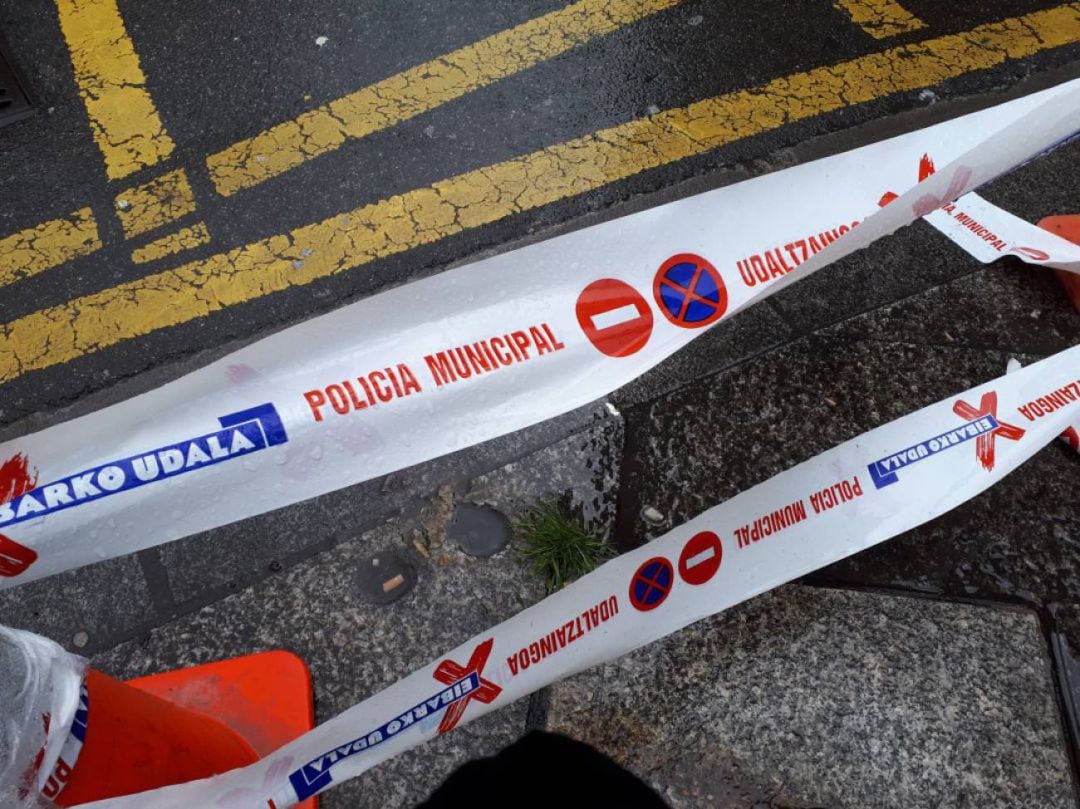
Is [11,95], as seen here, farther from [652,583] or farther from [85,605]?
[652,583]

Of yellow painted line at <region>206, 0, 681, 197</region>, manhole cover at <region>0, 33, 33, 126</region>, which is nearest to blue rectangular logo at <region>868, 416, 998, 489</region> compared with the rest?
yellow painted line at <region>206, 0, 681, 197</region>

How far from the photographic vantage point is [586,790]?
80.7 inches

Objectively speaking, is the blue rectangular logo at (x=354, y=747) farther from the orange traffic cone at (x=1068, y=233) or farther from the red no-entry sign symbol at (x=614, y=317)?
the orange traffic cone at (x=1068, y=233)

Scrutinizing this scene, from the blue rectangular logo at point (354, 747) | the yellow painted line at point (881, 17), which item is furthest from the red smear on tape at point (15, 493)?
the yellow painted line at point (881, 17)

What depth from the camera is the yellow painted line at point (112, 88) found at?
3.52 m

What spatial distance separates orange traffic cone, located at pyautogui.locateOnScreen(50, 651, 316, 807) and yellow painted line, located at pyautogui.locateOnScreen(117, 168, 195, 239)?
1.70 m

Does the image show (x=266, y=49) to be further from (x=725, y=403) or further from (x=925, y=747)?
(x=925, y=747)

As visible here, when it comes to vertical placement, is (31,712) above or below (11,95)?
below

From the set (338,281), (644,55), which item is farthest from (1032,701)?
(644,55)

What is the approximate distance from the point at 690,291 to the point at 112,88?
108 inches

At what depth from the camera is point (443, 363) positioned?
6.22ft

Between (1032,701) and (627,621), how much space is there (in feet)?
3.30

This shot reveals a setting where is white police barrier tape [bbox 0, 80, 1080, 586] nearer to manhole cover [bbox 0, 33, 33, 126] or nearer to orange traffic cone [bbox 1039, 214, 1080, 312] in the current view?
orange traffic cone [bbox 1039, 214, 1080, 312]

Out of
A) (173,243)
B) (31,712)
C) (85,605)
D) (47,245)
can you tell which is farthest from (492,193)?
(31,712)
